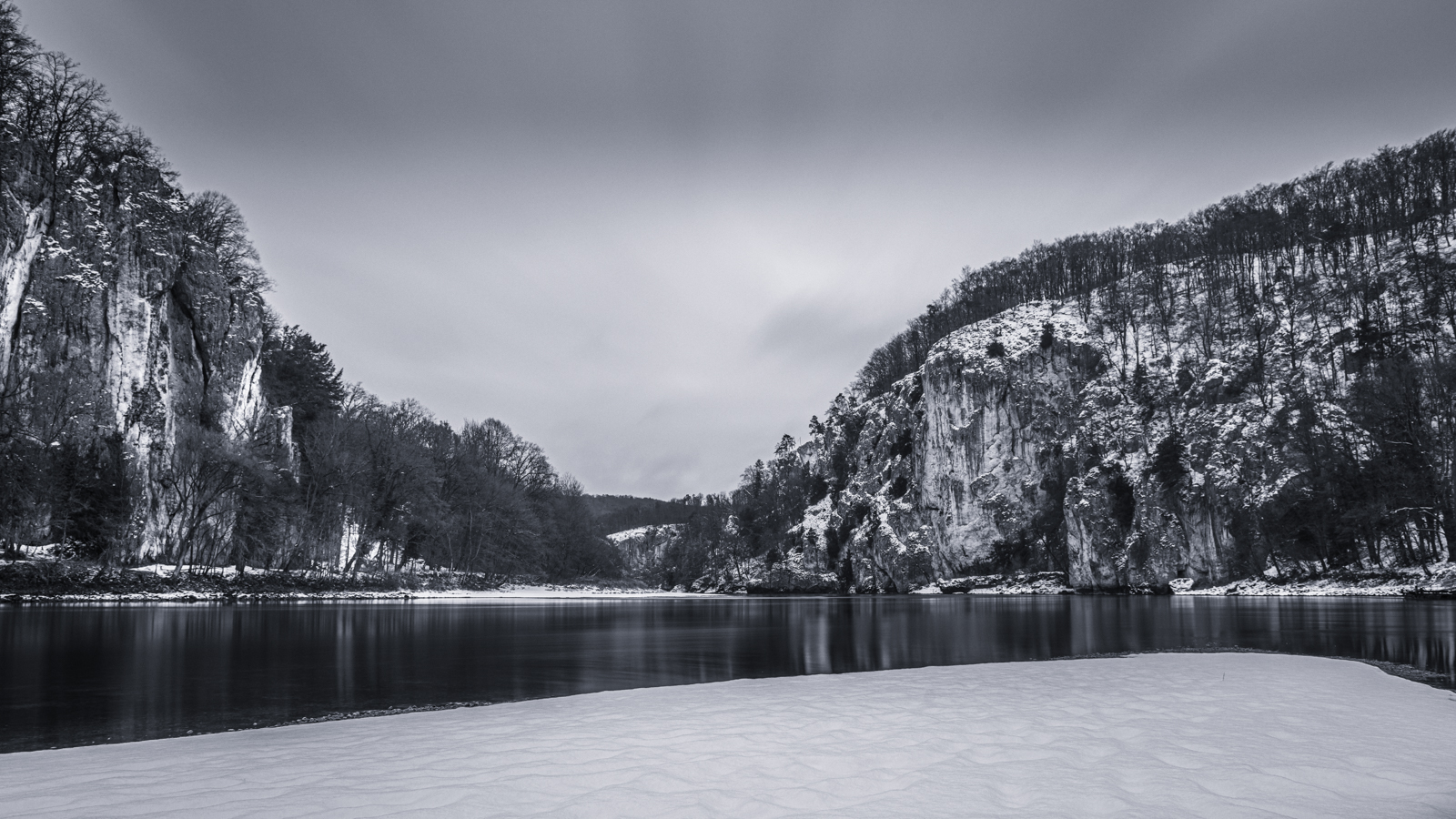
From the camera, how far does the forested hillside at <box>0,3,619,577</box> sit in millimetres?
44156

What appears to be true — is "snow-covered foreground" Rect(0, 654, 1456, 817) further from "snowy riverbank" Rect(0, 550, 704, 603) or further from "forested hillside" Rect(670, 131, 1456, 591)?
"forested hillside" Rect(670, 131, 1456, 591)

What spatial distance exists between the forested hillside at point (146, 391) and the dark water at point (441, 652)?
14.7 m

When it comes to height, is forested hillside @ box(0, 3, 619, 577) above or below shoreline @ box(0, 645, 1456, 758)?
above

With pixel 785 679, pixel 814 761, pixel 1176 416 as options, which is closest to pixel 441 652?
pixel 785 679

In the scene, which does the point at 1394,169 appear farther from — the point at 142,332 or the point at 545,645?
the point at 142,332

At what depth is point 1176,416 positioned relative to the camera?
286 feet

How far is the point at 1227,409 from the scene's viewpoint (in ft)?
264

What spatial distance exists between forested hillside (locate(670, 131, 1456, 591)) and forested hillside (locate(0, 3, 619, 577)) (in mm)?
66188

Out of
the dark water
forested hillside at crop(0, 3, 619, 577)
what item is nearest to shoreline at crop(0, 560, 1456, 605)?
forested hillside at crop(0, 3, 619, 577)

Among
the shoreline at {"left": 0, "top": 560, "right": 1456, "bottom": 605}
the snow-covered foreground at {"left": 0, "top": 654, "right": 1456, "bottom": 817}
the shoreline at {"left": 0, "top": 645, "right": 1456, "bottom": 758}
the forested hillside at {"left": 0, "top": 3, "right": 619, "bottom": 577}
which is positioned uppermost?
the forested hillside at {"left": 0, "top": 3, "right": 619, "bottom": 577}

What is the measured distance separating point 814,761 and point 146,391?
206 feet

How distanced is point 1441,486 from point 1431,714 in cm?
5977

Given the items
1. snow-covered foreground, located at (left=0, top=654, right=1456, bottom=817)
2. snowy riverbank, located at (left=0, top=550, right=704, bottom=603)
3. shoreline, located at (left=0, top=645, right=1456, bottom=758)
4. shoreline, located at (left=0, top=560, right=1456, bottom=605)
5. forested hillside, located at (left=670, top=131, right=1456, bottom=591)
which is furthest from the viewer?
forested hillside, located at (left=670, top=131, right=1456, bottom=591)

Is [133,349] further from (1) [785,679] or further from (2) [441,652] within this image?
(1) [785,679]
